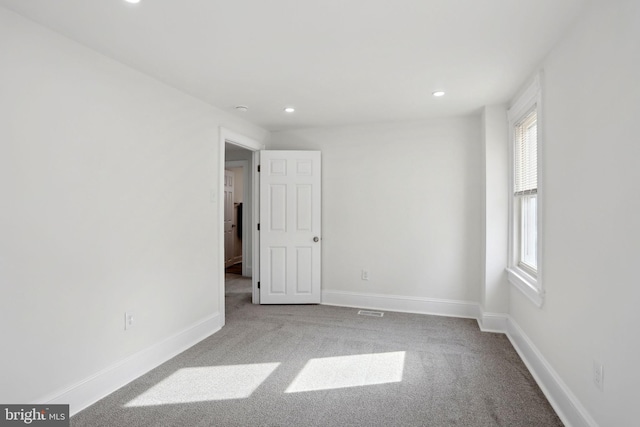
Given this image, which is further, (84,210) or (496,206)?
(496,206)

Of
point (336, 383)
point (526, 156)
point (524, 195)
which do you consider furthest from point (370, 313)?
point (526, 156)

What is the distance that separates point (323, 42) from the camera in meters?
2.29

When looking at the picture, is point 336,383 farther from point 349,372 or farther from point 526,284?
point 526,284

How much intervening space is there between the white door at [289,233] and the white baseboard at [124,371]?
4.21ft

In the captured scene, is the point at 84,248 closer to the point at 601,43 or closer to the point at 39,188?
the point at 39,188

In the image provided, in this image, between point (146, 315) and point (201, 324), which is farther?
point (201, 324)

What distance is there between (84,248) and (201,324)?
1.52 m

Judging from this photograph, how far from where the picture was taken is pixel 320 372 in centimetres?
279

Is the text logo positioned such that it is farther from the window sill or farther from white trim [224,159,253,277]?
white trim [224,159,253,277]

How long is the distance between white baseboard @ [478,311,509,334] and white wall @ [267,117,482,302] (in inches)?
17.8

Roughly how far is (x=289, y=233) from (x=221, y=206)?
43.4 inches

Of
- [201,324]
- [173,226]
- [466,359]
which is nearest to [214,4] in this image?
[173,226]

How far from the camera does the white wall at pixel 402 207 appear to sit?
4.18m

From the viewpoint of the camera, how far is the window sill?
2656mm
